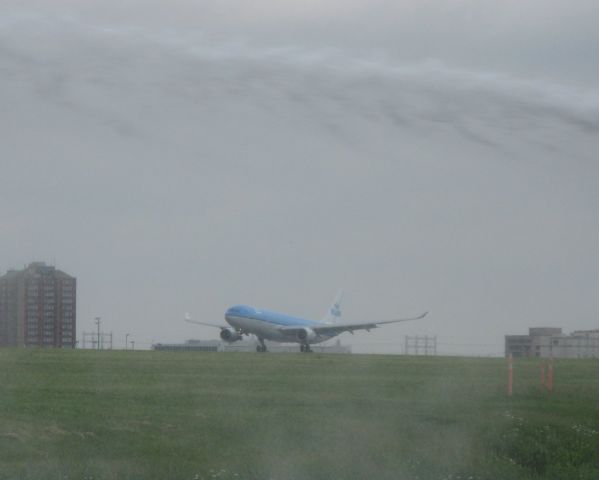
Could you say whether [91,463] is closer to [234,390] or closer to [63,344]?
[234,390]

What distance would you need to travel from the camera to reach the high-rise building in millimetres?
42312

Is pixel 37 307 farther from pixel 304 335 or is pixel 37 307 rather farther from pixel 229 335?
pixel 229 335

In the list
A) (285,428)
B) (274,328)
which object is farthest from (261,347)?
(285,428)

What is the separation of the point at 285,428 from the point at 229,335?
6048 centimetres

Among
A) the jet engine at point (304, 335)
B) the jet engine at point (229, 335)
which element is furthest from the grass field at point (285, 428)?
the jet engine at point (229, 335)

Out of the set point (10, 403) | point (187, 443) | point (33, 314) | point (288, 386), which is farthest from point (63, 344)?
point (187, 443)

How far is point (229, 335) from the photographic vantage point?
82500 mm

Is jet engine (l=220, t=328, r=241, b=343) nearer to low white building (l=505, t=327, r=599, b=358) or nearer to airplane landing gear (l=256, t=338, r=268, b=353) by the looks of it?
airplane landing gear (l=256, t=338, r=268, b=353)

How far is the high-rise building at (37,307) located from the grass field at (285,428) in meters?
11.4

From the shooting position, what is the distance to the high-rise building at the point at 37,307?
4231cm

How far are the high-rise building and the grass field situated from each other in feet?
37.5

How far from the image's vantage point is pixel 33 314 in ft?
151

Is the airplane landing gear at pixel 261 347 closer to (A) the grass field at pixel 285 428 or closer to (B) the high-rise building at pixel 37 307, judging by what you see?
(B) the high-rise building at pixel 37 307

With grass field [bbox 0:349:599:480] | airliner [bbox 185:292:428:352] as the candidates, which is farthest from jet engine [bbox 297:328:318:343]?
grass field [bbox 0:349:599:480]
